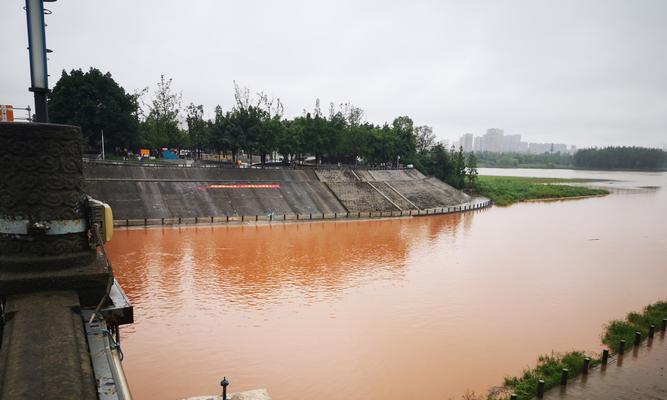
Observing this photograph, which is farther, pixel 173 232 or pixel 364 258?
pixel 173 232

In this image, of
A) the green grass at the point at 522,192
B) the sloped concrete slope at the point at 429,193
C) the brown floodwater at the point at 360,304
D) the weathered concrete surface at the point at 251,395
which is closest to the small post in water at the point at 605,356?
the brown floodwater at the point at 360,304

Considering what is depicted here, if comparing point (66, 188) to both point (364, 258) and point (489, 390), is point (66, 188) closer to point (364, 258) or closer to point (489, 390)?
point (489, 390)

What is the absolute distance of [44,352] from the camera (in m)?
4.02

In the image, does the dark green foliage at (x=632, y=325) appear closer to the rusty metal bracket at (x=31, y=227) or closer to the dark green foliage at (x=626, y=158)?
the rusty metal bracket at (x=31, y=227)

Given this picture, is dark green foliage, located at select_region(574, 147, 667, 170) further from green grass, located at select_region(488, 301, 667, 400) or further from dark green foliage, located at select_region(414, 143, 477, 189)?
green grass, located at select_region(488, 301, 667, 400)

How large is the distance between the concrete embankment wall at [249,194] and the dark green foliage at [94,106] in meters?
10.5

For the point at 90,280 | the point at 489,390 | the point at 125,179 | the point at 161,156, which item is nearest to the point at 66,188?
the point at 90,280

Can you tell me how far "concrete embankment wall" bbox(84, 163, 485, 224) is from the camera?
125 ft

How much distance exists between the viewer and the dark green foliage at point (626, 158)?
173m

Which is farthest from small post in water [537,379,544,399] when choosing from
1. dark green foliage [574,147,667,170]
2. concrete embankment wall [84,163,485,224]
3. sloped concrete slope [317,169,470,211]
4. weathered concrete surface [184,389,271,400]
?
dark green foliage [574,147,667,170]

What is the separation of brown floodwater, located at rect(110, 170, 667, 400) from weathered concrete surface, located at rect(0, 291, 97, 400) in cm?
873

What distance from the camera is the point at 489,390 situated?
13.2 metres

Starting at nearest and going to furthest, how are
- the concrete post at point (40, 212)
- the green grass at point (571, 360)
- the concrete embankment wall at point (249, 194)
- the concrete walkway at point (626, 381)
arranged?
the concrete post at point (40, 212) < the concrete walkway at point (626, 381) < the green grass at point (571, 360) < the concrete embankment wall at point (249, 194)

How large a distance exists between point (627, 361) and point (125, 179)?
40.7 metres
